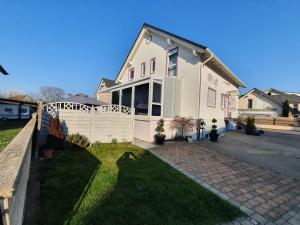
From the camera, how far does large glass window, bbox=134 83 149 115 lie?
1109 cm

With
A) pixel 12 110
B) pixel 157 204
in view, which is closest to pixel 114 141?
pixel 157 204

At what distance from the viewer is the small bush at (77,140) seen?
25.1 feet

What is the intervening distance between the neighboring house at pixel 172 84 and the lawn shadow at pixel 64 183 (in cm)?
465

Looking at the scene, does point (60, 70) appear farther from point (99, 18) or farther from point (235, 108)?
point (235, 108)

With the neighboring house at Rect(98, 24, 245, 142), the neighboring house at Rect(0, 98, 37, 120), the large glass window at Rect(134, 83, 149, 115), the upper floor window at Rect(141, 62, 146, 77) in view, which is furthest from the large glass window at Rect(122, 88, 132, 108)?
the neighboring house at Rect(0, 98, 37, 120)

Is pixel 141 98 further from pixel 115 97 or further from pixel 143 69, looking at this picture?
pixel 115 97

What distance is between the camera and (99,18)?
14.7m

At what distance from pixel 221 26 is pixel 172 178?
1650 centimetres

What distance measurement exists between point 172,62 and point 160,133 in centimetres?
527

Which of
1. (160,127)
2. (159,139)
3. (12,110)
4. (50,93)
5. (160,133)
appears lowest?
(159,139)

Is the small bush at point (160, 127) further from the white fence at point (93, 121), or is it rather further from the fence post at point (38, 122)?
the fence post at point (38, 122)

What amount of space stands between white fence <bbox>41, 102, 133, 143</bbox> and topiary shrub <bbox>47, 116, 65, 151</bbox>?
754 millimetres

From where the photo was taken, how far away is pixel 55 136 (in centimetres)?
691

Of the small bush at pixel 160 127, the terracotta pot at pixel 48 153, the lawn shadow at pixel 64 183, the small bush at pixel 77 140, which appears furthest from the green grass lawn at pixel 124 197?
the small bush at pixel 160 127
